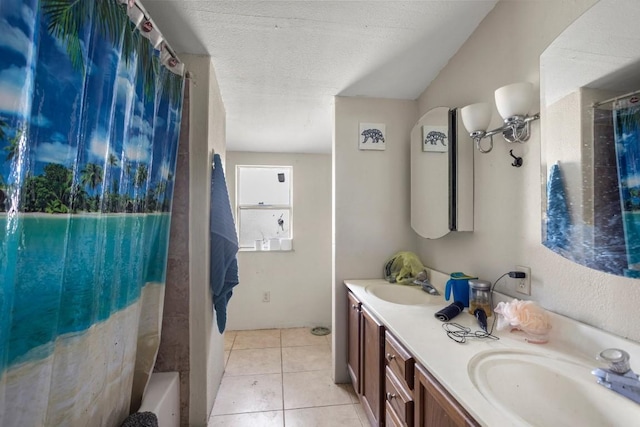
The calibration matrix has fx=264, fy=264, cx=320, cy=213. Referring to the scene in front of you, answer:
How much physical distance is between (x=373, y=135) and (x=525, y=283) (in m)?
1.38

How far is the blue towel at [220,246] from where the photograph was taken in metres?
1.65

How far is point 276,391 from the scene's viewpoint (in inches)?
77.6

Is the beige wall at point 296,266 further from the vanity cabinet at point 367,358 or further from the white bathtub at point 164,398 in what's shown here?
the white bathtub at point 164,398

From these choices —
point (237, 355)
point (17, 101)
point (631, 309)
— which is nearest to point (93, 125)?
point (17, 101)

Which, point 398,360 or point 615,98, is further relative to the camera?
point 398,360

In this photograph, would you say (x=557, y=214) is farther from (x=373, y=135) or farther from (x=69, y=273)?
(x=69, y=273)

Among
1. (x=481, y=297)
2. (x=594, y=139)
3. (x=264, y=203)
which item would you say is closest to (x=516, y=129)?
(x=594, y=139)

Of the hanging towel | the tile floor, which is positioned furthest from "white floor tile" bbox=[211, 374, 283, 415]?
the hanging towel

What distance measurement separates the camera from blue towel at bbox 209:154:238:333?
165 centimetres

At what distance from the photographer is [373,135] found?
207cm

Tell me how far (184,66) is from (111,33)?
68 cm

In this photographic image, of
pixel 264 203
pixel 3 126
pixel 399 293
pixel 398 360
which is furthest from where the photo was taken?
pixel 264 203

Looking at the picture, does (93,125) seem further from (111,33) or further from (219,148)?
(219,148)

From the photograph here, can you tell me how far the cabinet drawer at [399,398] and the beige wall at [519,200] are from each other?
2.19 feet
